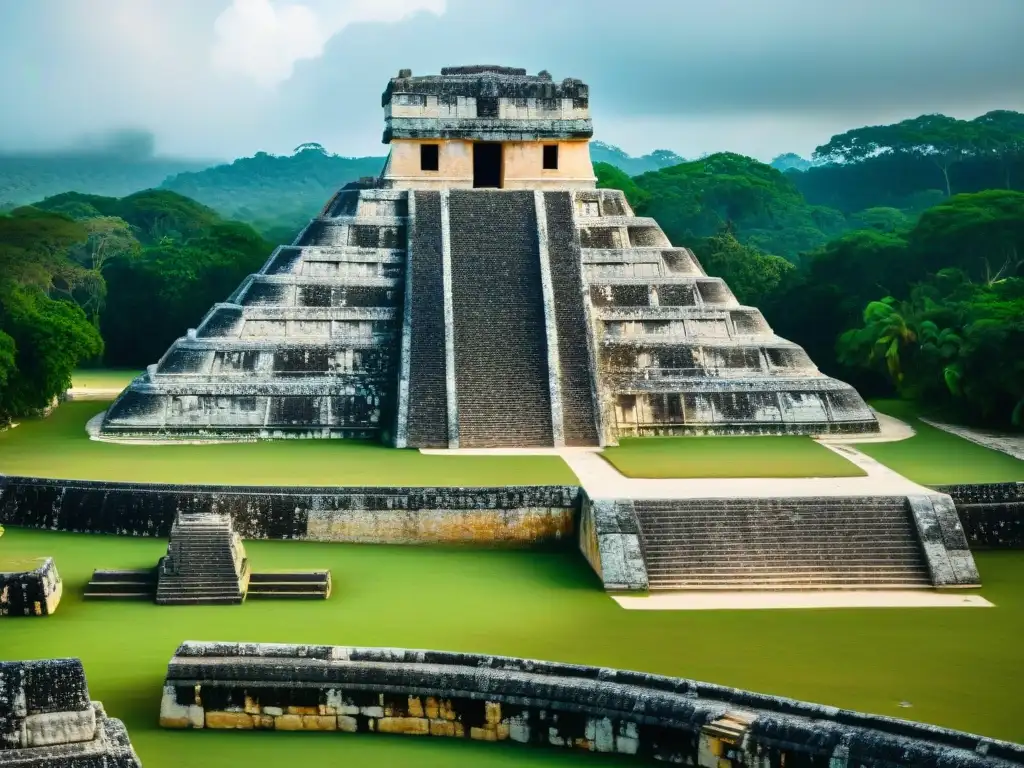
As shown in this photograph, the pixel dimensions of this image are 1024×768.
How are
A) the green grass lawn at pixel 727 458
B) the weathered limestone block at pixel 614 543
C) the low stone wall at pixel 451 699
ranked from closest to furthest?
the low stone wall at pixel 451 699
the weathered limestone block at pixel 614 543
the green grass lawn at pixel 727 458

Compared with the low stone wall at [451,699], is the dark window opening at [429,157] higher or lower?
higher

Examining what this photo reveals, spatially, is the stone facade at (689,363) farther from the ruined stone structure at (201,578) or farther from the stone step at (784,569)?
the ruined stone structure at (201,578)

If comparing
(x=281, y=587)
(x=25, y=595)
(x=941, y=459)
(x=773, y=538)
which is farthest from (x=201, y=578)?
(x=941, y=459)

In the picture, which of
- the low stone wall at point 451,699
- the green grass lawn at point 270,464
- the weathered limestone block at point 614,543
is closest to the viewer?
the low stone wall at point 451,699

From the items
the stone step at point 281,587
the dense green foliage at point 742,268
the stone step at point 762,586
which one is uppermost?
the dense green foliage at point 742,268

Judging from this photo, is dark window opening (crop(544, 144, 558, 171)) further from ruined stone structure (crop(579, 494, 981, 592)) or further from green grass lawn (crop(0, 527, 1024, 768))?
green grass lawn (crop(0, 527, 1024, 768))

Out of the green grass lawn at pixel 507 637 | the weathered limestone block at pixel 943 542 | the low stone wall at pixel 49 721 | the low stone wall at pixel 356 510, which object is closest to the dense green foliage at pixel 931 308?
the weathered limestone block at pixel 943 542

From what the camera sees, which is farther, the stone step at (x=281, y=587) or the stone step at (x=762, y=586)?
the stone step at (x=762, y=586)
